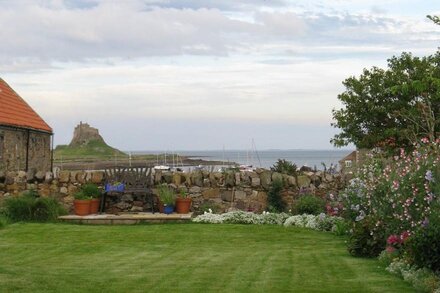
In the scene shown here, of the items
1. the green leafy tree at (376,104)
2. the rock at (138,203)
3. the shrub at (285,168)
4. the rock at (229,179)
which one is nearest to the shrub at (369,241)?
the rock at (229,179)

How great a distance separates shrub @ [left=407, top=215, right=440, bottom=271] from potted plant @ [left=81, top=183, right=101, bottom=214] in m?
9.93

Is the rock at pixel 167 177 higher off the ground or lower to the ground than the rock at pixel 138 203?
higher

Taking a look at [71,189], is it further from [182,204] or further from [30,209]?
[182,204]

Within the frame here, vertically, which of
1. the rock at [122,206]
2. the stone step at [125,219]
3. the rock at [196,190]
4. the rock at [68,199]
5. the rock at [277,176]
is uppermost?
the rock at [277,176]

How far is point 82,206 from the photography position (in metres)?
16.3

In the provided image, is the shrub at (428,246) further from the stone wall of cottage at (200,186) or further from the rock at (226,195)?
the rock at (226,195)

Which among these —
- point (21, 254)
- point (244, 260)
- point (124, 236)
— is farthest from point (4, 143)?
point (244, 260)

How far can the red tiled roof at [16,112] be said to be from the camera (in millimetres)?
23781

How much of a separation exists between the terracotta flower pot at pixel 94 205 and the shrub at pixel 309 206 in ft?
16.2

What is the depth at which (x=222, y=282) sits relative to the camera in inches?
326

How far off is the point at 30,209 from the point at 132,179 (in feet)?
8.39

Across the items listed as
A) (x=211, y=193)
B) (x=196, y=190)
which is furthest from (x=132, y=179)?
(x=211, y=193)

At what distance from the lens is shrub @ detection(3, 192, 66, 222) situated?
51.9 ft

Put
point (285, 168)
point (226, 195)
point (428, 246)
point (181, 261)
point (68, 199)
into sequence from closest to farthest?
point (428, 246) < point (181, 261) < point (68, 199) < point (226, 195) < point (285, 168)
